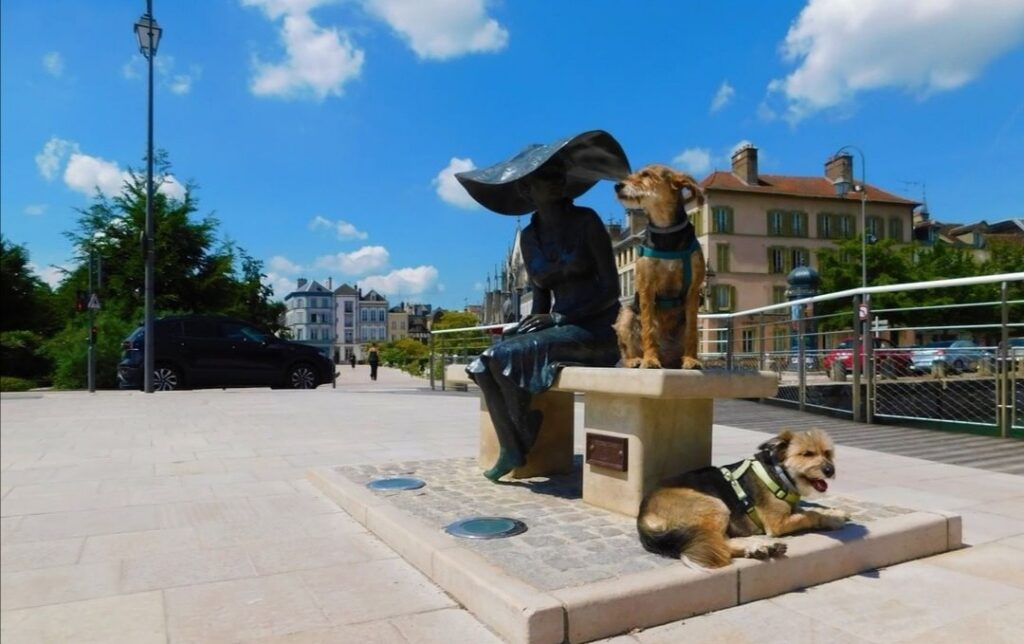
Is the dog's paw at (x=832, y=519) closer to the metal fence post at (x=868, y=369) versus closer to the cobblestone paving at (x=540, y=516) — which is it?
the cobblestone paving at (x=540, y=516)

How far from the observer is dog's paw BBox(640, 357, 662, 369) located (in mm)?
3819

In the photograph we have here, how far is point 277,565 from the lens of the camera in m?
3.54

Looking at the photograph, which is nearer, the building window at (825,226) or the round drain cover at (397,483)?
the round drain cover at (397,483)

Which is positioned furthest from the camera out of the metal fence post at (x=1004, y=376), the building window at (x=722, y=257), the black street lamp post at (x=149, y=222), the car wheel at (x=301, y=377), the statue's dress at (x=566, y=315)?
the building window at (x=722, y=257)

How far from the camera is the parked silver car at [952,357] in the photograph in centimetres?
796

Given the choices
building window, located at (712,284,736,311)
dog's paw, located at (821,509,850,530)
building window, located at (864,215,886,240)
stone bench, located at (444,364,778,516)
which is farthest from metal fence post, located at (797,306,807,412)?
building window, located at (864,215,886,240)

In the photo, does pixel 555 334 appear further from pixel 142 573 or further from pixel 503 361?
pixel 142 573

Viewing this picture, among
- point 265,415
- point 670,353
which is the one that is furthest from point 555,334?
point 265,415

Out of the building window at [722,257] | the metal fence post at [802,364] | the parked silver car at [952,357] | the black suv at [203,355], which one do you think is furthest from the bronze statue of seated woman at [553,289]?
the building window at [722,257]

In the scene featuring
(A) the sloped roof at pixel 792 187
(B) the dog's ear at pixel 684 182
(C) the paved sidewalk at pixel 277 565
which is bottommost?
(C) the paved sidewalk at pixel 277 565

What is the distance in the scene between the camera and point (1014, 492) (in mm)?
5059

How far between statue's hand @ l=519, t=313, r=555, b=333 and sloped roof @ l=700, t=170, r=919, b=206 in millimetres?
51118

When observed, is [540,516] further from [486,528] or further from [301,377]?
[301,377]

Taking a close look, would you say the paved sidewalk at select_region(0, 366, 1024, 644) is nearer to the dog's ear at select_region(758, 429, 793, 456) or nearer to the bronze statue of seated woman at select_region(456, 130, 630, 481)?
the dog's ear at select_region(758, 429, 793, 456)
